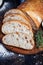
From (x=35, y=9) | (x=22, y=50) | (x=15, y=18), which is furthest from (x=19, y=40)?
(x=35, y=9)

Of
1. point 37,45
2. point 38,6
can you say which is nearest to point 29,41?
point 37,45

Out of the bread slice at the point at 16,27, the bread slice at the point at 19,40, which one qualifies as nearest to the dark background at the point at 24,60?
the bread slice at the point at 19,40

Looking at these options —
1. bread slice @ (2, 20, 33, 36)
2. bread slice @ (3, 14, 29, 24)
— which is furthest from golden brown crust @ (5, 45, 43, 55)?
bread slice @ (3, 14, 29, 24)

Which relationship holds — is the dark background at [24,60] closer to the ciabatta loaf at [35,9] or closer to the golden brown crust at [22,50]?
the golden brown crust at [22,50]

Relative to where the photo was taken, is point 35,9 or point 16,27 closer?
point 16,27

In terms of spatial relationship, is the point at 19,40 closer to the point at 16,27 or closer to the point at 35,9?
the point at 16,27

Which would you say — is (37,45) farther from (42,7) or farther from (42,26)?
(42,7)
